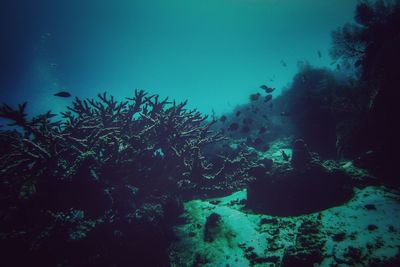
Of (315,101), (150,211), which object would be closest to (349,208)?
(150,211)

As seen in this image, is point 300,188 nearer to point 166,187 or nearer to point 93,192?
point 166,187

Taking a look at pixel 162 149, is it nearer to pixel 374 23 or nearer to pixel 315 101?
pixel 315 101

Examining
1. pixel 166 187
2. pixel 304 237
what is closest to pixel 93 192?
pixel 166 187

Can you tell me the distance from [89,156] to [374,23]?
12.5 meters

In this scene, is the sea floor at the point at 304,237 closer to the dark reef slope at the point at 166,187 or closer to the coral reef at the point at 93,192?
the dark reef slope at the point at 166,187

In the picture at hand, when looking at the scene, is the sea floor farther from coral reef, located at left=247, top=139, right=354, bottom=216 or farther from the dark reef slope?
coral reef, located at left=247, top=139, right=354, bottom=216

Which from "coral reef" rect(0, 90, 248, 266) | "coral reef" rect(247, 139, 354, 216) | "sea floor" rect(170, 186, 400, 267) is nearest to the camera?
"sea floor" rect(170, 186, 400, 267)

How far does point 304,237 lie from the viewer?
449 cm

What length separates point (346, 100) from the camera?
967cm

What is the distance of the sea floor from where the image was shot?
12.8 feet

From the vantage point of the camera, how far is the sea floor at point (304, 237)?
389 centimetres

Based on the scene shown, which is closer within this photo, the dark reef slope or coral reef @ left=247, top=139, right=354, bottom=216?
the dark reef slope

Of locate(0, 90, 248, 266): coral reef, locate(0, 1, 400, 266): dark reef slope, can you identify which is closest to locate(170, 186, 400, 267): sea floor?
locate(0, 1, 400, 266): dark reef slope

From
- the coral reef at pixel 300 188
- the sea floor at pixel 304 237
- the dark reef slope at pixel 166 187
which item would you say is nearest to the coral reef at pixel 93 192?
the dark reef slope at pixel 166 187
